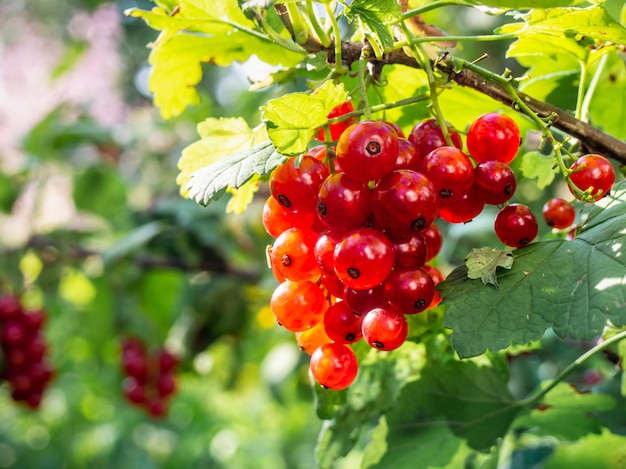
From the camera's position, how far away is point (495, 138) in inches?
27.1

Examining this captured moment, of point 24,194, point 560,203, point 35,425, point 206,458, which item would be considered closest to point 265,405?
point 206,458

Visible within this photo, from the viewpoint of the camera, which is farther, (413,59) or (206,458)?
(206,458)

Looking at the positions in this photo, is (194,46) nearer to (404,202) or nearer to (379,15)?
(379,15)

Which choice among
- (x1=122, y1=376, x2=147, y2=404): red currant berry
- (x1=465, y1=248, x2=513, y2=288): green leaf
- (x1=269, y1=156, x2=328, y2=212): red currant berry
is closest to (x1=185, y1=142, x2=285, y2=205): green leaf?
(x1=269, y1=156, x2=328, y2=212): red currant berry

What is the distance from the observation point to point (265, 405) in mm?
4535

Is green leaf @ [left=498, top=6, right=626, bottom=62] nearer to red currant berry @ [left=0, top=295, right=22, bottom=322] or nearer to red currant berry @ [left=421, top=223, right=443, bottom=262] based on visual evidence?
red currant berry @ [left=421, top=223, right=443, bottom=262]

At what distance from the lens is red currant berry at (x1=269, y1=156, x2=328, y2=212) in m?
0.66

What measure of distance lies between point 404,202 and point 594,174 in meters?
0.21

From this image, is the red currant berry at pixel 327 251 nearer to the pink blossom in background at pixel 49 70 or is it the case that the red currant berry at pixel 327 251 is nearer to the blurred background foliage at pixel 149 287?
the blurred background foliage at pixel 149 287

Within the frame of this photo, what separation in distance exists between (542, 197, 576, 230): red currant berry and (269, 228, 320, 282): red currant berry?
347mm

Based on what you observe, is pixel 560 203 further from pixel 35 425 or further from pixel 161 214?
pixel 35 425

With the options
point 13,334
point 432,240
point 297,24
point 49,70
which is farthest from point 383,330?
point 49,70

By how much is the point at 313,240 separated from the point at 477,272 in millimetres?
170

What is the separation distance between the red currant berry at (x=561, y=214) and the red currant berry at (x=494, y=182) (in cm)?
21
